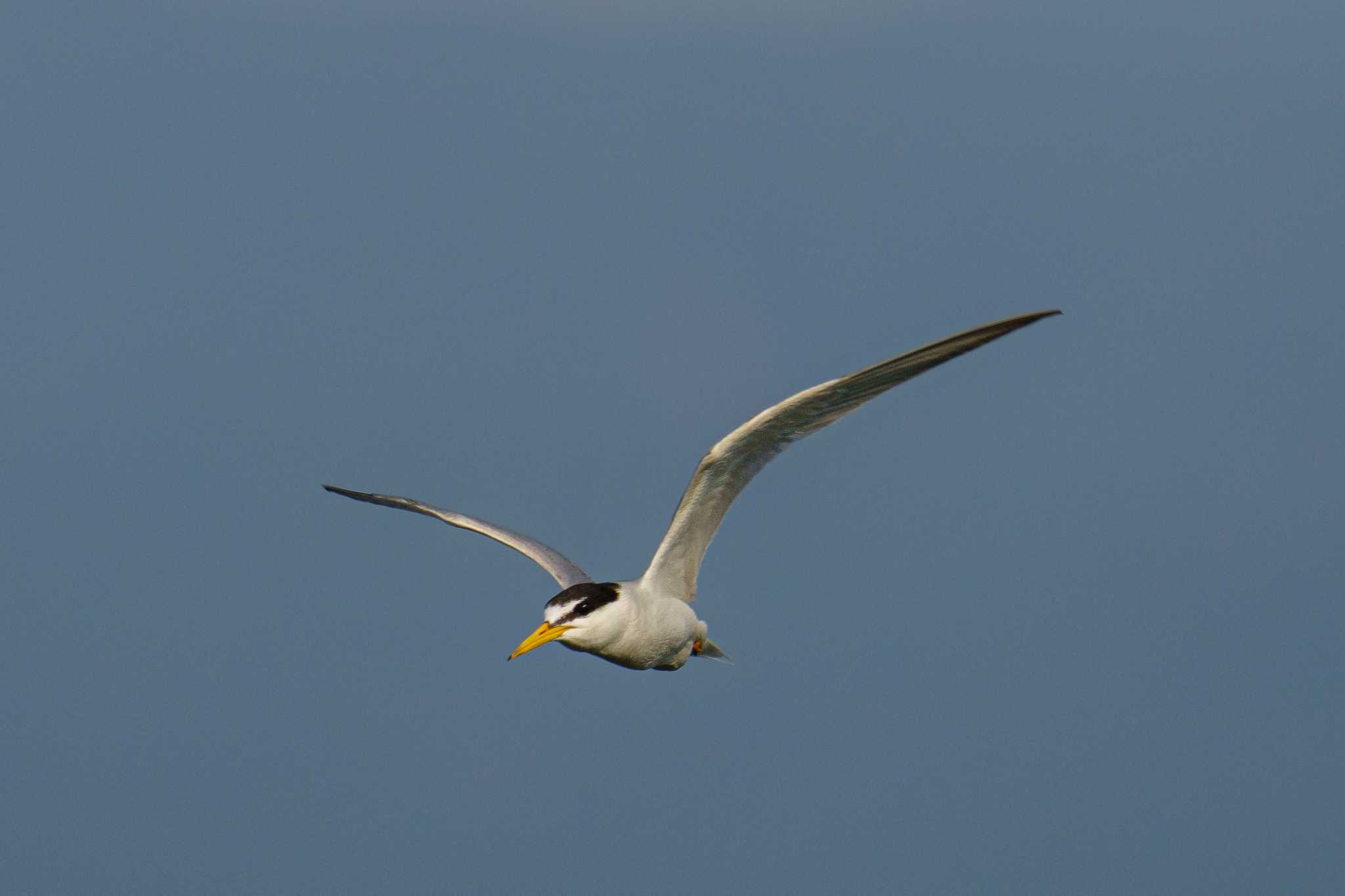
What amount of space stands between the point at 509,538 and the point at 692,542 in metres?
3.28

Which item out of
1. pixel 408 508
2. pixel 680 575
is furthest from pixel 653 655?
pixel 408 508

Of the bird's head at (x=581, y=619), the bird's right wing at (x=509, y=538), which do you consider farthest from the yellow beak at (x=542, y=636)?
the bird's right wing at (x=509, y=538)

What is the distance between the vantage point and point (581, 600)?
13.6 meters

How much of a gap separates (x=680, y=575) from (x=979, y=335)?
16.2 feet

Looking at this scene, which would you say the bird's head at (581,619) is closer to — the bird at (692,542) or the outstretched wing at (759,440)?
the bird at (692,542)

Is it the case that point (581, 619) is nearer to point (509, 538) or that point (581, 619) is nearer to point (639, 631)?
point (639, 631)

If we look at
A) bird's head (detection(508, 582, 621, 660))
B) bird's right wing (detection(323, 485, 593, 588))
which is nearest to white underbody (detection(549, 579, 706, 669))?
bird's head (detection(508, 582, 621, 660))

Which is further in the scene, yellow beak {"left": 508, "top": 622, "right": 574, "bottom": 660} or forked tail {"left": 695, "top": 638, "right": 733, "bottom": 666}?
forked tail {"left": 695, "top": 638, "right": 733, "bottom": 666}

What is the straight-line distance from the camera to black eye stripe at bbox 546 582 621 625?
1353cm

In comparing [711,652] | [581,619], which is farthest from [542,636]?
[711,652]

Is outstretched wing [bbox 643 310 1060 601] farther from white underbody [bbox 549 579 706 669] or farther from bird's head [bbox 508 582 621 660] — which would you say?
bird's head [bbox 508 582 621 660]

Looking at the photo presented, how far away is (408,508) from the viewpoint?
18641 millimetres

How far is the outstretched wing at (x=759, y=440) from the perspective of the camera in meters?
11.9

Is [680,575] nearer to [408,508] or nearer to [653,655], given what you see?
[653,655]
